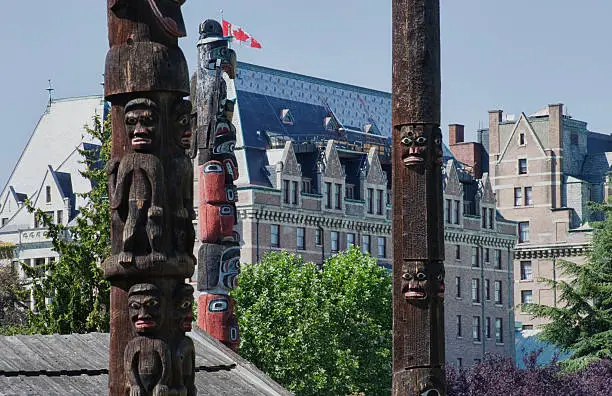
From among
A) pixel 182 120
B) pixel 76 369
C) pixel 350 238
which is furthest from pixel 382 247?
pixel 182 120

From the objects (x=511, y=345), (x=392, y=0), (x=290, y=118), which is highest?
(x=290, y=118)

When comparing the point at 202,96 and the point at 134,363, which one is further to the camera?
the point at 202,96

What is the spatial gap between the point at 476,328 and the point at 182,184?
11641cm

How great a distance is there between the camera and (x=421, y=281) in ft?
47.2

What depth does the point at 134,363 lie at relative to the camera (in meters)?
10.0

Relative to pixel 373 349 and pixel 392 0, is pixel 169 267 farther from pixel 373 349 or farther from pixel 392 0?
pixel 373 349

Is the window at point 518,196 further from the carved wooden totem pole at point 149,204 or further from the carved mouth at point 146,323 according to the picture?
the carved mouth at point 146,323

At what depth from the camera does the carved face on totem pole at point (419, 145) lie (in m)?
14.7

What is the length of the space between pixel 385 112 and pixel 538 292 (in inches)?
1058

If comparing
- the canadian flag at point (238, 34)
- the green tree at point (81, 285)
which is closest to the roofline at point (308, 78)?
the canadian flag at point (238, 34)

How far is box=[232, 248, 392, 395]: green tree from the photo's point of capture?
2987 inches

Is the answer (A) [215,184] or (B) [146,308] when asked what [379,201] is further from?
(B) [146,308]

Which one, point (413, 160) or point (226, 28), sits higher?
point (226, 28)

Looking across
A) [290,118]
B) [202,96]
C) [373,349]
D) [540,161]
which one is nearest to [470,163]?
[540,161]
